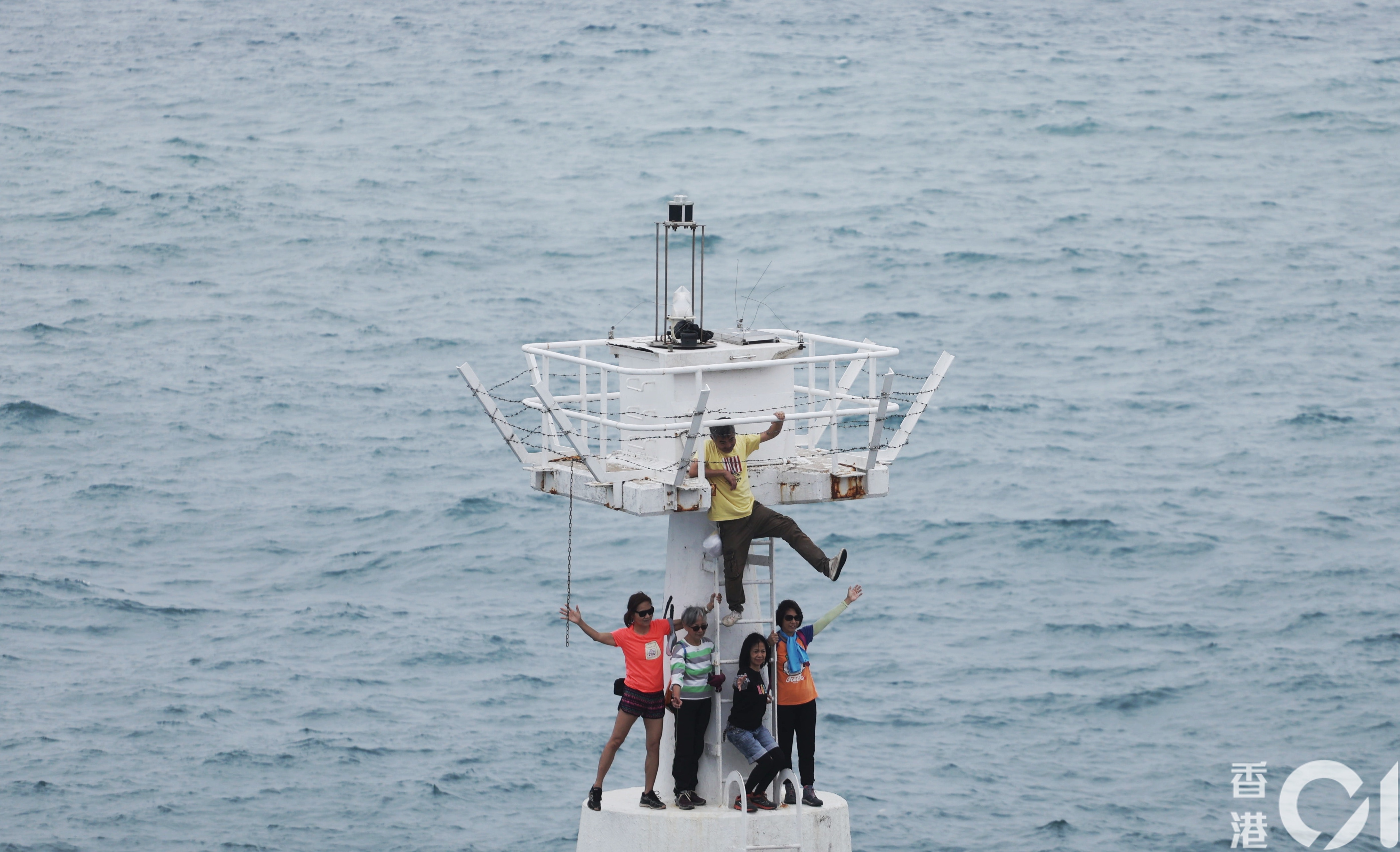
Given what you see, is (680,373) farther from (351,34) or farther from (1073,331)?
(351,34)

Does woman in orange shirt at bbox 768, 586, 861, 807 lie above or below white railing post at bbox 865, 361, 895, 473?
below

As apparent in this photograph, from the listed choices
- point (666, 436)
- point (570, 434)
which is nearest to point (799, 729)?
point (666, 436)

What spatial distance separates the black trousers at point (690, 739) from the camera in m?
15.1

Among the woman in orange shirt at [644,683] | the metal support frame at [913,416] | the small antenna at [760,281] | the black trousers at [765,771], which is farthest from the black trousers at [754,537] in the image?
the small antenna at [760,281]

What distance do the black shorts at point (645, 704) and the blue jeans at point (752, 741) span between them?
0.56 metres

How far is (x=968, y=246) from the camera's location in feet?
239

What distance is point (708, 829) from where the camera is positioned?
581 inches

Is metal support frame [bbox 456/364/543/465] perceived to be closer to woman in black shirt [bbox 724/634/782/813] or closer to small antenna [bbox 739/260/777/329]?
woman in black shirt [bbox 724/634/782/813]

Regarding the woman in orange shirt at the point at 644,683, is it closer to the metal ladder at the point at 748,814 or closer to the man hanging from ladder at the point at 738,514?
the man hanging from ladder at the point at 738,514

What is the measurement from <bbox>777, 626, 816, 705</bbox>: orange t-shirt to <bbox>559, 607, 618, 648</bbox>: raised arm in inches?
50.5

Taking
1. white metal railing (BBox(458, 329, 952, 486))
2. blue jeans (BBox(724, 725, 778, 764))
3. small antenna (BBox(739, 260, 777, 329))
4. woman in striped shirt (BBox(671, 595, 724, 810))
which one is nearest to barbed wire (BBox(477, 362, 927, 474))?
white metal railing (BBox(458, 329, 952, 486))

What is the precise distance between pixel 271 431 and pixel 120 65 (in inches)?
1787

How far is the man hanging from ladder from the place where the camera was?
1449 cm

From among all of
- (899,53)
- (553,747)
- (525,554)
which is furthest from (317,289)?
(899,53)
